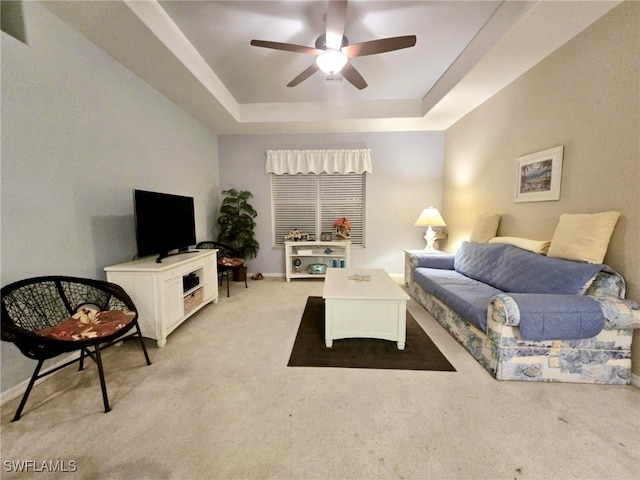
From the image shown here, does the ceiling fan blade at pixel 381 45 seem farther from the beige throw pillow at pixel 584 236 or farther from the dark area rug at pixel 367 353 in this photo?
the dark area rug at pixel 367 353

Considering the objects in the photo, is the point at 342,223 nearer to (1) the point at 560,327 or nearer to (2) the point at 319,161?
(2) the point at 319,161

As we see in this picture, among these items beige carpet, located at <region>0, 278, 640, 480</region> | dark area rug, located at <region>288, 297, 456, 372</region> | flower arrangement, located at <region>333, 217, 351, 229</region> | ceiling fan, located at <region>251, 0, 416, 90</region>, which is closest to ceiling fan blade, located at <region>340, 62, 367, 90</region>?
ceiling fan, located at <region>251, 0, 416, 90</region>

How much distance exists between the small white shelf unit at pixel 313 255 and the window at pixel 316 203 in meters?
0.30

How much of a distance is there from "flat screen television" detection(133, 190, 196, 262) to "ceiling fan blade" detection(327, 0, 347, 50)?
81.7 inches

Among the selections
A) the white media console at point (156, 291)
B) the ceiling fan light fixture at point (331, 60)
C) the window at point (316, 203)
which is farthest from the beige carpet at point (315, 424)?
the window at point (316, 203)

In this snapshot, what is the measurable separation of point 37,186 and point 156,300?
3.64ft

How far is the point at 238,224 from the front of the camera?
13.4ft

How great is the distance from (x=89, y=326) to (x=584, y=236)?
3.50 meters

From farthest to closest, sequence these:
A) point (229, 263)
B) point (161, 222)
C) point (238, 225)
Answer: point (238, 225), point (229, 263), point (161, 222)

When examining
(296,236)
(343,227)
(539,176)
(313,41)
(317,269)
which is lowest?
(317,269)

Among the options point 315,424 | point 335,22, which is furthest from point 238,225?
point 315,424

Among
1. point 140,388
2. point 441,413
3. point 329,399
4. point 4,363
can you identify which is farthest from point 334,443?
point 4,363

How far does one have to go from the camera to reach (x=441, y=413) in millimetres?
1401

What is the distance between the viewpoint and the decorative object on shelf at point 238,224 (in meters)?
4.09
